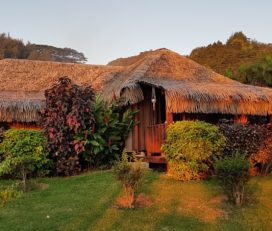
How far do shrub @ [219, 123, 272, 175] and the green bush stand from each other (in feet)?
1.30

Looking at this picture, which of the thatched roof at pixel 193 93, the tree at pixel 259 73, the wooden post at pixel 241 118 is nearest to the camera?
the thatched roof at pixel 193 93

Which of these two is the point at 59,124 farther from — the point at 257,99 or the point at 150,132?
the point at 257,99

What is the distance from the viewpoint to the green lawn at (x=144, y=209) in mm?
7233

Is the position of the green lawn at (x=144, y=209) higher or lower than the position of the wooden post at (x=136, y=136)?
lower

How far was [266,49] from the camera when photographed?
3114 cm

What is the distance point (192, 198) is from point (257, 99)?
5.37 m

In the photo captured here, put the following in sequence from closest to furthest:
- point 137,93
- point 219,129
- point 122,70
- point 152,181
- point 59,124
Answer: point 152,181
point 219,129
point 59,124
point 137,93
point 122,70

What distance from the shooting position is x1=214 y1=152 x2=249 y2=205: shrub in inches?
319

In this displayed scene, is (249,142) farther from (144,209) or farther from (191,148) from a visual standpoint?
(144,209)

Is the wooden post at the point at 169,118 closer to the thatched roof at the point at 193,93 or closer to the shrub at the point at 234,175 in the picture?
the thatched roof at the point at 193,93

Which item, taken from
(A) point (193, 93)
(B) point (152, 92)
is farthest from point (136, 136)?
(A) point (193, 93)

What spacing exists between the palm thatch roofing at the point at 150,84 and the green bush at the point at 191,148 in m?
1.18

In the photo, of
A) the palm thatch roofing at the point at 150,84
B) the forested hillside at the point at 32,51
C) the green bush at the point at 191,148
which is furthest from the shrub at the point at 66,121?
the forested hillside at the point at 32,51

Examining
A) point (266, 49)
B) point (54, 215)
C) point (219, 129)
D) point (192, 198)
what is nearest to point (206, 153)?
point (219, 129)
